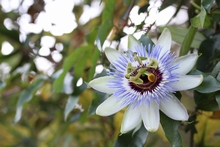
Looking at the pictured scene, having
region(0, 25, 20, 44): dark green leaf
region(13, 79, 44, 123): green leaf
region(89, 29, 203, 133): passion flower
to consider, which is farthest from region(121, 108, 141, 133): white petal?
region(0, 25, 20, 44): dark green leaf

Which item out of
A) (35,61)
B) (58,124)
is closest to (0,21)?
(35,61)

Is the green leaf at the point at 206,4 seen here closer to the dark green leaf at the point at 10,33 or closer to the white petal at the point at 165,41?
the white petal at the point at 165,41

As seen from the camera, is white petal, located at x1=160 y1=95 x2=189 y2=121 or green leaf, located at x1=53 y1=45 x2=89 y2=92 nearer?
white petal, located at x1=160 y1=95 x2=189 y2=121

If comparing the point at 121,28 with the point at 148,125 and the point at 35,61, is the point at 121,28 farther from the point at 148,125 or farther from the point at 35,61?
the point at 35,61

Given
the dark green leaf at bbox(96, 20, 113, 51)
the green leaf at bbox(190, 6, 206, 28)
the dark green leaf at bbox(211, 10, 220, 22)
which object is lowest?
the dark green leaf at bbox(96, 20, 113, 51)

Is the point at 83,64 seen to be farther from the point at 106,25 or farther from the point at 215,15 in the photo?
→ the point at 215,15

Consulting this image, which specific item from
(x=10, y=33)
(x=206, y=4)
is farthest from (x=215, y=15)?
(x=10, y=33)

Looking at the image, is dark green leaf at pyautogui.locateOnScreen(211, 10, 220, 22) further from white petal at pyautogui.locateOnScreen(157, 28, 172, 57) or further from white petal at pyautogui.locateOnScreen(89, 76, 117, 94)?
white petal at pyautogui.locateOnScreen(89, 76, 117, 94)
